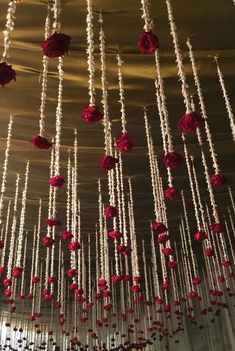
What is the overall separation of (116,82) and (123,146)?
2.12 meters

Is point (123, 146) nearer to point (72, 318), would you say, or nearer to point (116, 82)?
point (116, 82)

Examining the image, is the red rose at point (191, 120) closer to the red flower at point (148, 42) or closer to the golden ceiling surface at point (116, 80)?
the red flower at point (148, 42)

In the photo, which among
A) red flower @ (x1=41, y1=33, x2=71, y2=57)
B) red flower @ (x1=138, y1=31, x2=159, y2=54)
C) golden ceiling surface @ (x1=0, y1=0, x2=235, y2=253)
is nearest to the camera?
red flower @ (x1=41, y1=33, x2=71, y2=57)

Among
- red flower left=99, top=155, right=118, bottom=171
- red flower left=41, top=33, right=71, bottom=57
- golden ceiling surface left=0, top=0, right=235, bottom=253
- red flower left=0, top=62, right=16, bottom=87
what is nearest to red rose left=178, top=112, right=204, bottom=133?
red flower left=99, top=155, right=118, bottom=171

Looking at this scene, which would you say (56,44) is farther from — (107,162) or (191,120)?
(107,162)

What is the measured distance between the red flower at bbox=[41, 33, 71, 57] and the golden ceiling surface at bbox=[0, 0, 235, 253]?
234 cm

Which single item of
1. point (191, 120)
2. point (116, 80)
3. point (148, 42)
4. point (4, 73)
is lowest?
point (4, 73)

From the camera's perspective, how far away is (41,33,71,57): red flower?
9.36 ft

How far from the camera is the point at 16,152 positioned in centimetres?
809

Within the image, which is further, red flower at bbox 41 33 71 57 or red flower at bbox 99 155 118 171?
red flower at bbox 99 155 118 171

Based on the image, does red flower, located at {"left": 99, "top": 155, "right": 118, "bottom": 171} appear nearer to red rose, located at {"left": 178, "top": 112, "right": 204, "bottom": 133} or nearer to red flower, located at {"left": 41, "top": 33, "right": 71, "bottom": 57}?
red rose, located at {"left": 178, "top": 112, "right": 204, "bottom": 133}

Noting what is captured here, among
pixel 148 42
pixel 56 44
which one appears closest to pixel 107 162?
pixel 148 42

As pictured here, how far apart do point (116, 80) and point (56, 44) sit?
337 centimetres

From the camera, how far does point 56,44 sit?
2867 millimetres
